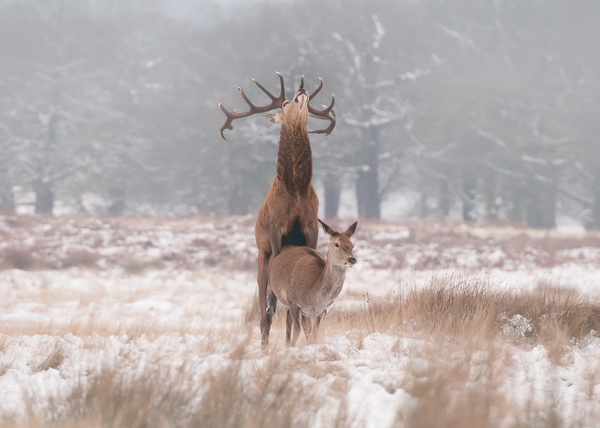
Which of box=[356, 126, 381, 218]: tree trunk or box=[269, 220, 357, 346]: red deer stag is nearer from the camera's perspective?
box=[269, 220, 357, 346]: red deer stag

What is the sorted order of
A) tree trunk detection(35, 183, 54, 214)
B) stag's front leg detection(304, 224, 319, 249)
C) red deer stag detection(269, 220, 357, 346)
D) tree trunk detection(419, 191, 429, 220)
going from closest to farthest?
red deer stag detection(269, 220, 357, 346) → stag's front leg detection(304, 224, 319, 249) → tree trunk detection(35, 183, 54, 214) → tree trunk detection(419, 191, 429, 220)

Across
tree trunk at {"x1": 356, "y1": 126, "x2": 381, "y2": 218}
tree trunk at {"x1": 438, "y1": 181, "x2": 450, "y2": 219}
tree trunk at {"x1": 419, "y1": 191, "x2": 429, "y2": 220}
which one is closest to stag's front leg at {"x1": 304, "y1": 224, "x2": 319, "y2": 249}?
tree trunk at {"x1": 356, "y1": 126, "x2": 381, "y2": 218}

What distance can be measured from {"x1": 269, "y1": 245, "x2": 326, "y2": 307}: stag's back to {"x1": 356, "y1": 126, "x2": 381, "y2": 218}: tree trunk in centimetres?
2407

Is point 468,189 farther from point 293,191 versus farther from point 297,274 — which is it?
point 297,274

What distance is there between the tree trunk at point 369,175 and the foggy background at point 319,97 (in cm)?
9

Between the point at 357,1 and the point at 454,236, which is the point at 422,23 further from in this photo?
the point at 454,236

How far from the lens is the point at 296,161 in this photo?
5852 millimetres

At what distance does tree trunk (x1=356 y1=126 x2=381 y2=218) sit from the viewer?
29922mm

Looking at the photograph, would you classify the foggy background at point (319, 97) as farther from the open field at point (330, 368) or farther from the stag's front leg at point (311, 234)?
the stag's front leg at point (311, 234)

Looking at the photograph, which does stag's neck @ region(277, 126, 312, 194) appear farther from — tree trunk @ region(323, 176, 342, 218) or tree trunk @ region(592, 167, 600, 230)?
tree trunk @ region(592, 167, 600, 230)

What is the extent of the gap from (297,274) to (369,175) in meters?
24.8

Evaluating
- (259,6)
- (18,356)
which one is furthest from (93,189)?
(18,356)

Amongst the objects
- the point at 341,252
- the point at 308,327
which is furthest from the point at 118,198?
the point at 341,252

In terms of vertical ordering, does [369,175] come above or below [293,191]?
above
